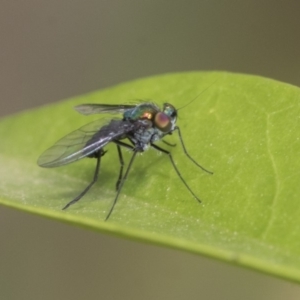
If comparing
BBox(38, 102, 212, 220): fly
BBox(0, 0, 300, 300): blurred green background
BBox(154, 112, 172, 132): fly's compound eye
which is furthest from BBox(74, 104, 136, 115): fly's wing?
BBox(0, 0, 300, 300): blurred green background

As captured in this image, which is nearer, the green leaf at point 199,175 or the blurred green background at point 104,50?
the green leaf at point 199,175

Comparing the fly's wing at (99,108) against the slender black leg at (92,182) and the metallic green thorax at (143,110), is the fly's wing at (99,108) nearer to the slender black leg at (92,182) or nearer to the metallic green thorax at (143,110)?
the metallic green thorax at (143,110)

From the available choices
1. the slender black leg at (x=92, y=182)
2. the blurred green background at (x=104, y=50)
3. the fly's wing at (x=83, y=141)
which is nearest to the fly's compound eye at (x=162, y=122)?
the fly's wing at (x=83, y=141)

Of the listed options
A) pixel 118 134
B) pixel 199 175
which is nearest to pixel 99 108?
pixel 118 134

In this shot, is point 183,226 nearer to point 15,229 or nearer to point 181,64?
point 15,229

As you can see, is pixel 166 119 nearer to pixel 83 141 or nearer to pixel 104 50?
pixel 83 141

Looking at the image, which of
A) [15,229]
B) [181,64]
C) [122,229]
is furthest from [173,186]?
[181,64]

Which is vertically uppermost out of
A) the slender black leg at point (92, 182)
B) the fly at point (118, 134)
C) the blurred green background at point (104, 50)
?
the blurred green background at point (104, 50)
